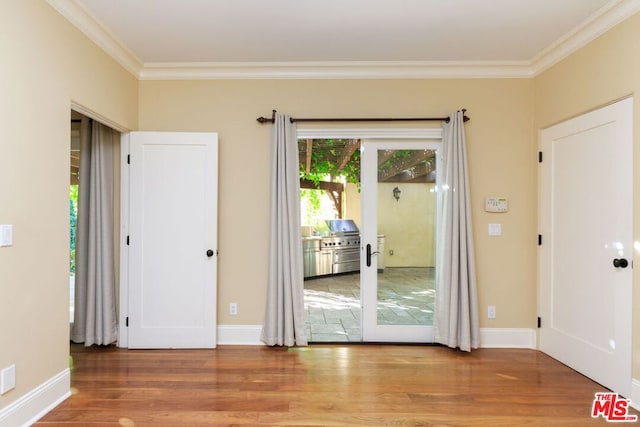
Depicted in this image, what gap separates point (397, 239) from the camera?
→ 11.9 feet

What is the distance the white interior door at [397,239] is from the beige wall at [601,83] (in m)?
1.10

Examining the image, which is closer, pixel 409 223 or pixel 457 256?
pixel 457 256

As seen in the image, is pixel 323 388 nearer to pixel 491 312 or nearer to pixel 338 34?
pixel 491 312

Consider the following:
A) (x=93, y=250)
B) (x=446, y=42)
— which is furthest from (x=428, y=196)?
(x=93, y=250)

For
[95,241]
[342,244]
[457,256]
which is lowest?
[342,244]

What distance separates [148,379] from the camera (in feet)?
9.07

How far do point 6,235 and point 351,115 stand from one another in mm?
2843

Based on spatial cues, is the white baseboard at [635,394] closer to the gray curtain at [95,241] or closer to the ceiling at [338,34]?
the ceiling at [338,34]

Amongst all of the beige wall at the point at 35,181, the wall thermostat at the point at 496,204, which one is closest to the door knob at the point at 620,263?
the wall thermostat at the point at 496,204

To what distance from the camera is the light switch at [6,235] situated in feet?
6.49

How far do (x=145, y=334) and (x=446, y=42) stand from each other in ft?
12.7

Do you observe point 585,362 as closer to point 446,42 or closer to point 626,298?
point 626,298

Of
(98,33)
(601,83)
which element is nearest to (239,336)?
(98,33)

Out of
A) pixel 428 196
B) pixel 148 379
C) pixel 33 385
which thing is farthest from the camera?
pixel 428 196
